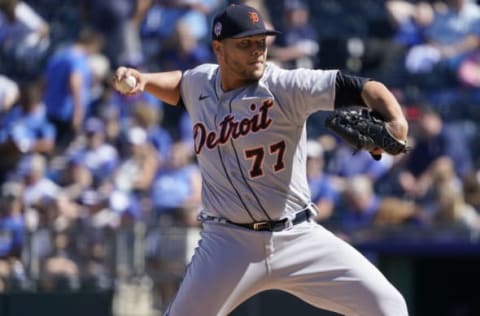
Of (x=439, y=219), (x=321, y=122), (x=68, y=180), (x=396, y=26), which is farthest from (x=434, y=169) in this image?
(x=68, y=180)

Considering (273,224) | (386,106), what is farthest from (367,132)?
(273,224)

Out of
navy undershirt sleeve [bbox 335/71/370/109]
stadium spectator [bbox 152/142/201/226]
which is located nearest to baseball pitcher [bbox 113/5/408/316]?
navy undershirt sleeve [bbox 335/71/370/109]

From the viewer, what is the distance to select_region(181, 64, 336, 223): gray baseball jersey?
541 centimetres

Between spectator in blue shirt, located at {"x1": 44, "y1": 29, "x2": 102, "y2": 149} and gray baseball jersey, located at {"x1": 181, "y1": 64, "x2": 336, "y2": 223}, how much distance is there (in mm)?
5651

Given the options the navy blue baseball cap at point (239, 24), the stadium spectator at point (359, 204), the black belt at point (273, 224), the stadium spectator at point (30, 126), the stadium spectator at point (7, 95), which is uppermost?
the navy blue baseball cap at point (239, 24)

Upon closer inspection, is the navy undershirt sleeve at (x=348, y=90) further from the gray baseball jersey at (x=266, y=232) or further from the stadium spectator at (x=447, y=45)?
the stadium spectator at (x=447, y=45)

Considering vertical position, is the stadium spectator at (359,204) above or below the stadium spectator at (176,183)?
below

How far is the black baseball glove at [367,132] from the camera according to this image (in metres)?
5.00

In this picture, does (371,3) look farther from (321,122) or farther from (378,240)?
(378,240)

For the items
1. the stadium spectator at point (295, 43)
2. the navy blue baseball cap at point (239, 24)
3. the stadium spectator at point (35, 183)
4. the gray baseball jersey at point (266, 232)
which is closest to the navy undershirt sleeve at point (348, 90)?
the gray baseball jersey at point (266, 232)

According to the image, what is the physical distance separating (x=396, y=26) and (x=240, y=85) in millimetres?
7118

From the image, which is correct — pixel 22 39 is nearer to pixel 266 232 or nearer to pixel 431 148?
pixel 431 148

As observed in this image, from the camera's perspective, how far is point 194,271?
545 centimetres

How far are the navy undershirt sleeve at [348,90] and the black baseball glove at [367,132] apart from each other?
2.5 inches
